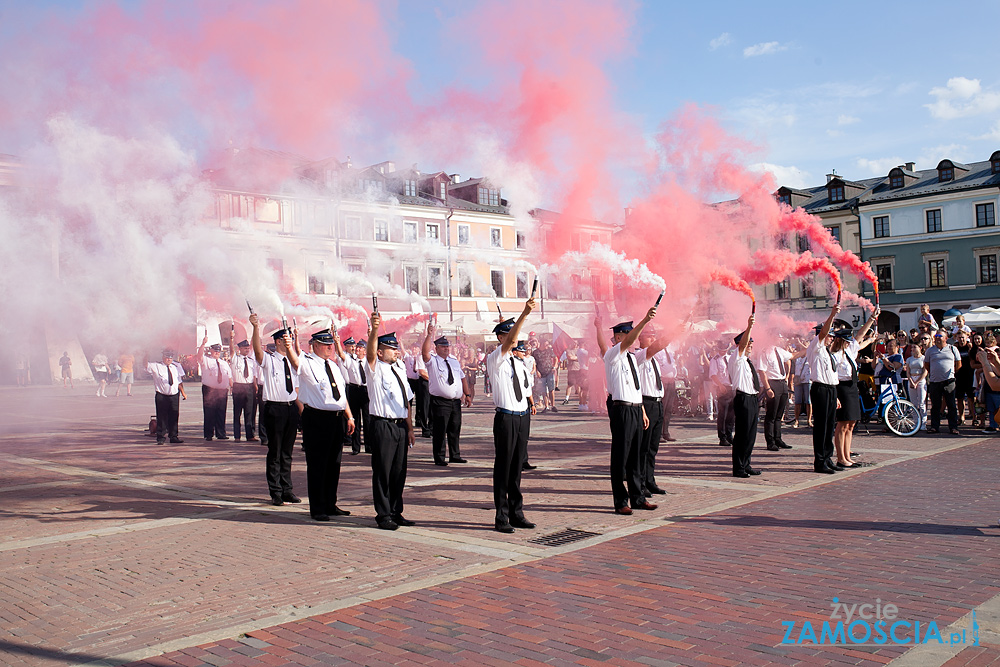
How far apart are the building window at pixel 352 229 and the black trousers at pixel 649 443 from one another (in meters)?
11.1

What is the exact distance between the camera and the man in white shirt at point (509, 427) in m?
7.82

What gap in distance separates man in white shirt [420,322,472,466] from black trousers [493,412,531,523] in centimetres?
461

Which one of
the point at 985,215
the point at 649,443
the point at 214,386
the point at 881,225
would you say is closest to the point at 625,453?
the point at 649,443

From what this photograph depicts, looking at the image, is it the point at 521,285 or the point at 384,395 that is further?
the point at 521,285

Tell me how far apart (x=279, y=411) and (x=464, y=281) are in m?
13.2

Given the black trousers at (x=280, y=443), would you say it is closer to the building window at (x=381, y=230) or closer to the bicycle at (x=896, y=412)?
the building window at (x=381, y=230)

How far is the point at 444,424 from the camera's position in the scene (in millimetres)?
12680

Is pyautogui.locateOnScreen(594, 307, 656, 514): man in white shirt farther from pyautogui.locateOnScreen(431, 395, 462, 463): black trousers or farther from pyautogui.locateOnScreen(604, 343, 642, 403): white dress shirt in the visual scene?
pyautogui.locateOnScreen(431, 395, 462, 463): black trousers

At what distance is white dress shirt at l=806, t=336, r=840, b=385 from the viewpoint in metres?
11.1

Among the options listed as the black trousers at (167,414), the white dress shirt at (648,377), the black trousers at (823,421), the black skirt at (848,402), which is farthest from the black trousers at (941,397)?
the black trousers at (167,414)

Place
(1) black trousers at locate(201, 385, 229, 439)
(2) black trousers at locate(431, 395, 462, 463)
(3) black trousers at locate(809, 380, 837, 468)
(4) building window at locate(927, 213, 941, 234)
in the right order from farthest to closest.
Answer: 1. (4) building window at locate(927, 213, 941, 234)
2. (1) black trousers at locate(201, 385, 229, 439)
3. (2) black trousers at locate(431, 395, 462, 463)
4. (3) black trousers at locate(809, 380, 837, 468)

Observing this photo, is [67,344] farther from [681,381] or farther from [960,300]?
[960,300]

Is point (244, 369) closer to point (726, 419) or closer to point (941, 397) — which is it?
point (726, 419)

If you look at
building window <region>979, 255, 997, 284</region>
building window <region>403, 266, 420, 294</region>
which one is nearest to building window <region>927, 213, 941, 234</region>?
building window <region>979, 255, 997, 284</region>
